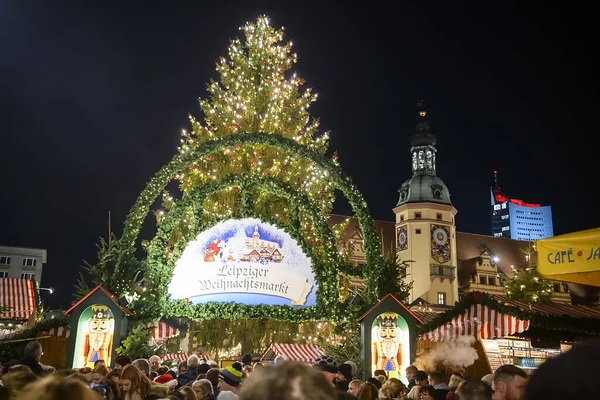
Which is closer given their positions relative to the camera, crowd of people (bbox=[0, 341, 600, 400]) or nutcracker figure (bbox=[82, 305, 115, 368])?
crowd of people (bbox=[0, 341, 600, 400])

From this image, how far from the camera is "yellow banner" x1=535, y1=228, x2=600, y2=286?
7316 mm

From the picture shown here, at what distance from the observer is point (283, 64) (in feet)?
77.2

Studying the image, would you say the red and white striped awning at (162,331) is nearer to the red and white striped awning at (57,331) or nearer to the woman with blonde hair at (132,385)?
the red and white striped awning at (57,331)

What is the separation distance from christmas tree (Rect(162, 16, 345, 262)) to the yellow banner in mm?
13866

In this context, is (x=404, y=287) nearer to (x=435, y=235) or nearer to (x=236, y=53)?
(x=236, y=53)

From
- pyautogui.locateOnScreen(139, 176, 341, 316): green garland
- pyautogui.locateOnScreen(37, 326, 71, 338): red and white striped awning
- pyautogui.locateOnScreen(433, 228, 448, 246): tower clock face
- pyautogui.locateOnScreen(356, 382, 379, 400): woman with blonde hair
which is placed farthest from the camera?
pyautogui.locateOnScreen(433, 228, 448, 246): tower clock face

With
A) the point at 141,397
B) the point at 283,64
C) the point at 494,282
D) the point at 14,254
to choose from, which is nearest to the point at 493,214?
the point at 494,282

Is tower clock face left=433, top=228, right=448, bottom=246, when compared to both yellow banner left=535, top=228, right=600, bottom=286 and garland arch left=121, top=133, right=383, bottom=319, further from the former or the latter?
yellow banner left=535, top=228, right=600, bottom=286

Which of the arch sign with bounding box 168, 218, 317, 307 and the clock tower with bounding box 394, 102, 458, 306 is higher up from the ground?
the clock tower with bounding box 394, 102, 458, 306

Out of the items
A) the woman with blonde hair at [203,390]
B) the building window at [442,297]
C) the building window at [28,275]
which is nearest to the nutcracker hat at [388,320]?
the woman with blonde hair at [203,390]

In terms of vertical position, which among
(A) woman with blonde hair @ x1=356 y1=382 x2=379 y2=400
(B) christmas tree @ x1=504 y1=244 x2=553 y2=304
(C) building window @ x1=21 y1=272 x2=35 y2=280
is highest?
(C) building window @ x1=21 y1=272 x2=35 y2=280

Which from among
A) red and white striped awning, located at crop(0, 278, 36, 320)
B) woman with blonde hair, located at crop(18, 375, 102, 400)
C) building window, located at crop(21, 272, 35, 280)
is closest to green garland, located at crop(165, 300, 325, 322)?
red and white striped awning, located at crop(0, 278, 36, 320)

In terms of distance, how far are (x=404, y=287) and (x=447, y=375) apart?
2.76 m

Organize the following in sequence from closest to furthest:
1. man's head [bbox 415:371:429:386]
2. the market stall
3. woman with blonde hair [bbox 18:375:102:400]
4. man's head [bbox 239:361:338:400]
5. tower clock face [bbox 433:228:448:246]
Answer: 1. man's head [bbox 239:361:338:400]
2. woman with blonde hair [bbox 18:375:102:400]
3. man's head [bbox 415:371:429:386]
4. the market stall
5. tower clock face [bbox 433:228:448:246]
